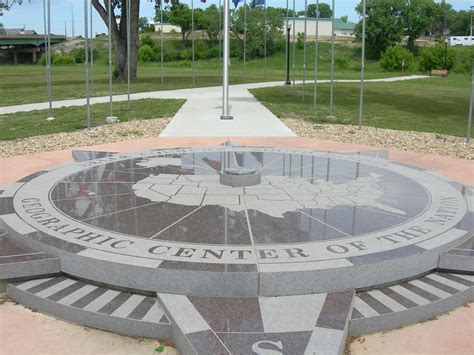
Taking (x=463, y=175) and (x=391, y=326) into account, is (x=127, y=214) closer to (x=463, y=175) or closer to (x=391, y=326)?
(x=391, y=326)

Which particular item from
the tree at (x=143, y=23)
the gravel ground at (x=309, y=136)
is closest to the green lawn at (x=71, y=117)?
the gravel ground at (x=309, y=136)

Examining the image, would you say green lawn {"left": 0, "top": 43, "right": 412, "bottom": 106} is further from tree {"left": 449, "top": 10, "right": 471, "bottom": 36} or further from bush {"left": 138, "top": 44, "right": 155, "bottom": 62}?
tree {"left": 449, "top": 10, "right": 471, "bottom": 36}

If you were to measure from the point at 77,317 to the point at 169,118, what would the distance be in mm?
12383

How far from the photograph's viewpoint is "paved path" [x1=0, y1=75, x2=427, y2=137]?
1324 centimetres

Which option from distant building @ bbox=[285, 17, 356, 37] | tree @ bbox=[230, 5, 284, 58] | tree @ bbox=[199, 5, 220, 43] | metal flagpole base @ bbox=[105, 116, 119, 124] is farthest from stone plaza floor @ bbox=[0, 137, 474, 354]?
tree @ bbox=[199, 5, 220, 43]

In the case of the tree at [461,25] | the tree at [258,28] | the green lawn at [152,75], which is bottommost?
the green lawn at [152,75]

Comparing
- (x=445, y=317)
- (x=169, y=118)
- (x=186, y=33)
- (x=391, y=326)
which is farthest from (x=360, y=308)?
(x=186, y=33)

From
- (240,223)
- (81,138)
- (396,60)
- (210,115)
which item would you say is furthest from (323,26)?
(240,223)

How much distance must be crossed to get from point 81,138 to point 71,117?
14.2 ft

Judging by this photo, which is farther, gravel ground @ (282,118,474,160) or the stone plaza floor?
gravel ground @ (282,118,474,160)

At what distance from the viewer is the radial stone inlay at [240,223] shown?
13.9 ft

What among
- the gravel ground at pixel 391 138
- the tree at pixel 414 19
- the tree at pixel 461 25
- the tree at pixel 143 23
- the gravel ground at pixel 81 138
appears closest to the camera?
the gravel ground at pixel 81 138

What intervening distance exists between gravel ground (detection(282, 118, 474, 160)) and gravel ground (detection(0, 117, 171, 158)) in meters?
3.79

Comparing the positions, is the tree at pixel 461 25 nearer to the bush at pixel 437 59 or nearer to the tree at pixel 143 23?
the bush at pixel 437 59
